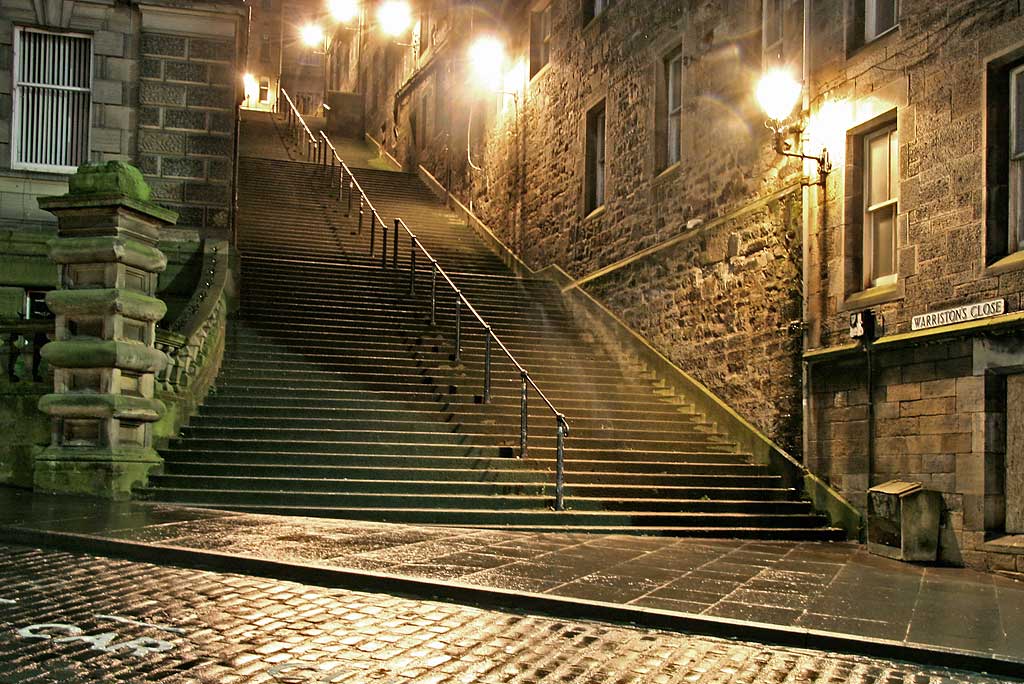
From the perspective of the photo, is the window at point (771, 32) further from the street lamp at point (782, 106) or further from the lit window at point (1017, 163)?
the lit window at point (1017, 163)

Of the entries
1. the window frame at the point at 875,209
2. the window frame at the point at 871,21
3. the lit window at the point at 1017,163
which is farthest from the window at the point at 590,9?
the lit window at the point at 1017,163

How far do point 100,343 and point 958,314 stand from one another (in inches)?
363

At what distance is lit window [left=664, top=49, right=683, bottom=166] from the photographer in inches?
712

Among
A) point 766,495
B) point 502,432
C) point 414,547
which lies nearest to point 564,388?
point 502,432

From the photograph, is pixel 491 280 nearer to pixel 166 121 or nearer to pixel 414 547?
pixel 166 121

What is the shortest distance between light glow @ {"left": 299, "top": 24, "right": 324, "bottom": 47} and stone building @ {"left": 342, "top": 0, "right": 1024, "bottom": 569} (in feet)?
132

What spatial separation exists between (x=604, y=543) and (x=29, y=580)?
206 inches

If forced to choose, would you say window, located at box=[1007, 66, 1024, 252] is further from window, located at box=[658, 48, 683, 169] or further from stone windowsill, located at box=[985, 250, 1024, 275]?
window, located at box=[658, 48, 683, 169]

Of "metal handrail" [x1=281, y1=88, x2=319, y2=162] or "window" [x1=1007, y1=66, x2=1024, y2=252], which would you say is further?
"metal handrail" [x1=281, y1=88, x2=319, y2=162]

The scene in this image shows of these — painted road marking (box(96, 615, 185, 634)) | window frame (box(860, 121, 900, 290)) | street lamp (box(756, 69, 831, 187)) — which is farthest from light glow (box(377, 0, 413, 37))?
painted road marking (box(96, 615, 185, 634))

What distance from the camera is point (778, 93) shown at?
1302 centimetres

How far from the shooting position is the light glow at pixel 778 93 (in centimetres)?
1301

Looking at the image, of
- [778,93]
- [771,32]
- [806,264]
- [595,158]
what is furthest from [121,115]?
[806,264]

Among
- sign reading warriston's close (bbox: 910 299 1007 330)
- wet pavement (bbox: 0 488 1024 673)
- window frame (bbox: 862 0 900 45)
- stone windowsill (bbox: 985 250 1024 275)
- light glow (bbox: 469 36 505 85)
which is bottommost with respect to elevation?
wet pavement (bbox: 0 488 1024 673)
